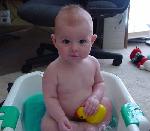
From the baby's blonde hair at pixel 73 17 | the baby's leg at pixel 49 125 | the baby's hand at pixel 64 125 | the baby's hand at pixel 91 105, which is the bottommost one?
the baby's leg at pixel 49 125

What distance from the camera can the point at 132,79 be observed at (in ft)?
4.94

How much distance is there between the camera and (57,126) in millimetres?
822

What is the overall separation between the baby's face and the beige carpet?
1.69 feet

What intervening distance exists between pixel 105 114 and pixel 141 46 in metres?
1.22

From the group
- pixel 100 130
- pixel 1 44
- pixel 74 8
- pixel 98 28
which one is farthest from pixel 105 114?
pixel 1 44

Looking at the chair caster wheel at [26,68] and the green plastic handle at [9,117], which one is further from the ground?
the green plastic handle at [9,117]

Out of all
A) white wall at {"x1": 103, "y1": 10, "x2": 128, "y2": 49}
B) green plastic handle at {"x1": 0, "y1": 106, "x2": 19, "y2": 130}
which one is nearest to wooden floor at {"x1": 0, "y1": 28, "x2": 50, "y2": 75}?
white wall at {"x1": 103, "y1": 10, "x2": 128, "y2": 49}

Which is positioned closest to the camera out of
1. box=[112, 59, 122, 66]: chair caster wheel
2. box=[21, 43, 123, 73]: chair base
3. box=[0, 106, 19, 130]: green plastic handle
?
box=[0, 106, 19, 130]: green plastic handle

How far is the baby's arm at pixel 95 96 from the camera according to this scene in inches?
33.2

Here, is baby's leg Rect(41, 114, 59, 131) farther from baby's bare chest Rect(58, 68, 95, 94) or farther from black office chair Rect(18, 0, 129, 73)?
black office chair Rect(18, 0, 129, 73)

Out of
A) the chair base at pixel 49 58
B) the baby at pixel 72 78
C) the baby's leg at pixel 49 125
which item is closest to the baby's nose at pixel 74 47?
the baby at pixel 72 78

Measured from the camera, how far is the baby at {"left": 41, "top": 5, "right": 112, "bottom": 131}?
81 cm

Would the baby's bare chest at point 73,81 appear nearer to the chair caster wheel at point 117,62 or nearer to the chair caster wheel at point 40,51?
the chair caster wheel at point 117,62

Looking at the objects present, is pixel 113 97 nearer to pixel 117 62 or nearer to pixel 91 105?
pixel 91 105
